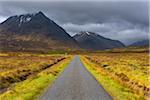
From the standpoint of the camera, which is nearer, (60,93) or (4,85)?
(60,93)

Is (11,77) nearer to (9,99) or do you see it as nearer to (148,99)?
(9,99)

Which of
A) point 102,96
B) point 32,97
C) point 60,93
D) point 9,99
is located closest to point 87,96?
point 102,96

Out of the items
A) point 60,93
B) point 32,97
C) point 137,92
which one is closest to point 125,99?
point 137,92

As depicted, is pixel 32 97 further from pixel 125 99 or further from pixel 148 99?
pixel 148 99

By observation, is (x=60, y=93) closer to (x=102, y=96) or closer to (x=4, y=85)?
(x=102, y=96)

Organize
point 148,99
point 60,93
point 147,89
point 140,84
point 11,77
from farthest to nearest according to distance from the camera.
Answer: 1. point 11,77
2. point 140,84
3. point 147,89
4. point 60,93
5. point 148,99

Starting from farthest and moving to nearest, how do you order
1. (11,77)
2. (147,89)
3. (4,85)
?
1. (11,77)
2. (4,85)
3. (147,89)

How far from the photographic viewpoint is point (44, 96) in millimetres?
19047

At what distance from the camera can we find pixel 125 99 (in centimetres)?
1827

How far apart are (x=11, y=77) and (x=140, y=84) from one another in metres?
15.6

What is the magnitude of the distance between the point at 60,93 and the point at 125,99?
4.80 meters

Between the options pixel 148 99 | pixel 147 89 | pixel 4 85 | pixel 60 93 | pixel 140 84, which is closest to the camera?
pixel 148 99

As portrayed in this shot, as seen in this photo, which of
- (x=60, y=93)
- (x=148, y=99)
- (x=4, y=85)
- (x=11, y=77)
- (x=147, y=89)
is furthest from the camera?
(x=11, y=77)

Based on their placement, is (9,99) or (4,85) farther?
(4,85)
